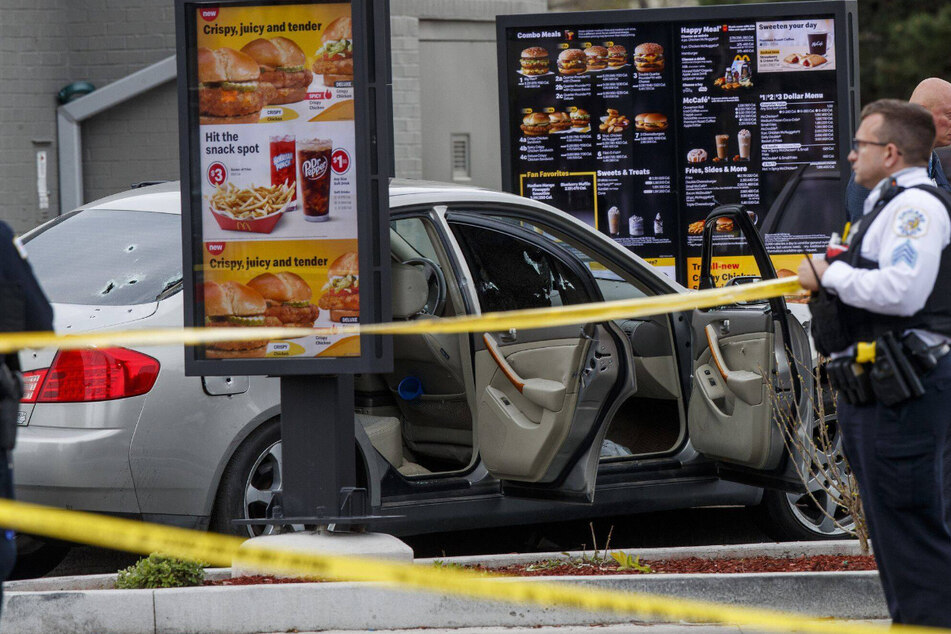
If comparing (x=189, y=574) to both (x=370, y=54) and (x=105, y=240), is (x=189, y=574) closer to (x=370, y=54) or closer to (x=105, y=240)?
(x=105, y=240)

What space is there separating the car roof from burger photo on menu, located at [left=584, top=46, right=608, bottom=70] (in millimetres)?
2310

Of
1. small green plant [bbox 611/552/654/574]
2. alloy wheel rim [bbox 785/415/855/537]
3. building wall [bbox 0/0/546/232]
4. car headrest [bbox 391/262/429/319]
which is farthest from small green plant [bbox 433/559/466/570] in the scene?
building wall [bbox 0/0/546/232]

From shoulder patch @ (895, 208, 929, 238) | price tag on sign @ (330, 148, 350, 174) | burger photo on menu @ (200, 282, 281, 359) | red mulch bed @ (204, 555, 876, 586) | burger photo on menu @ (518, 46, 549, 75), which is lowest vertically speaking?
red mulch bed @ (204, 555, 876, 586)

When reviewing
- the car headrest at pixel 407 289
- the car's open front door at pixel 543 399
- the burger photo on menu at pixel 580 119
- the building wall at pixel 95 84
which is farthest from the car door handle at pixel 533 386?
the building wall at pixel 95 84

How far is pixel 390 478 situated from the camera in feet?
19.1

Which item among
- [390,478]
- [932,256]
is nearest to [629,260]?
[390,478]

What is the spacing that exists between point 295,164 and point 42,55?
7698 millimetres

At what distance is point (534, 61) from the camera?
837cm

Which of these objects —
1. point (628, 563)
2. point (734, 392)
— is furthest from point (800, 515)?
point (628, 563)

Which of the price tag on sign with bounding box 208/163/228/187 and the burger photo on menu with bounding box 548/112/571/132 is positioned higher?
the burger photo on menu with bounding box 548/112/571/132

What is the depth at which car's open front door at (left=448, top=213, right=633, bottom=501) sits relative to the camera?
5.84m

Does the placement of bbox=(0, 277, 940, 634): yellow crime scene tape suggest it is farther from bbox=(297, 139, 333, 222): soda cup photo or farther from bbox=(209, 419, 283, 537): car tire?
bbox=(297, 139, 333, 222): soda cup photo

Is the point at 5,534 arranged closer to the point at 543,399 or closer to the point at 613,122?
the point at 543,399

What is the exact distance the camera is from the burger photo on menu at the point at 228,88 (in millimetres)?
5262
